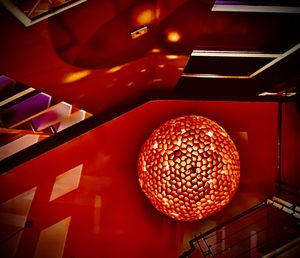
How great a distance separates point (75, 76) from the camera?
5.90 ft

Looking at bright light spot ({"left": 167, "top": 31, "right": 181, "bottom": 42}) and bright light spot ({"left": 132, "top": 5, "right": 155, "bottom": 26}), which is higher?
bright light spot ({"left": 167, "top": 31, "right": 181, "bottom": 42})

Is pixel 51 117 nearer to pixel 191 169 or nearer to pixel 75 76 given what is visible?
pixel 75 76

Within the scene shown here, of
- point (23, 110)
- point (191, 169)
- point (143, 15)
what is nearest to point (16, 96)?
point (23, 110)

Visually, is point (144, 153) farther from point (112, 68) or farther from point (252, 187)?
point (252, 187)

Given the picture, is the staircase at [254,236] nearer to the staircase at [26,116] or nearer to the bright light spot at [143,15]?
the staircase at [26,116]

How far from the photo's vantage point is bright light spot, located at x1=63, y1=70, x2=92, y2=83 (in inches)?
68.8

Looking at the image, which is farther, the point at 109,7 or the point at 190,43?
the point at 190,43

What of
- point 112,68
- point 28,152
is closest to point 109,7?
point 112,68

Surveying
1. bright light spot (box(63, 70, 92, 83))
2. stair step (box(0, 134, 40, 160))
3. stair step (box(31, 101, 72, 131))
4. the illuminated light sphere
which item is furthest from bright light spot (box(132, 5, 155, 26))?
stair step (box(0, 134, 40, 160))

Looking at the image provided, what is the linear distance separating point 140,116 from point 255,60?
58.9 inches

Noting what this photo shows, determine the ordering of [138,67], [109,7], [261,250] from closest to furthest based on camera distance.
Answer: [109,7] → [138,67] → [261,250]

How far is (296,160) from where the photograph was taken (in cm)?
333

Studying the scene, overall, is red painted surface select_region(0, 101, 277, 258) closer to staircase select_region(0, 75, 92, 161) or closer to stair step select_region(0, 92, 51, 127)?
staircase select_region(0, 75, 92, 161)

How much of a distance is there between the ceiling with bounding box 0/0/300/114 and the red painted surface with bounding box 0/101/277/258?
0.26 meters
